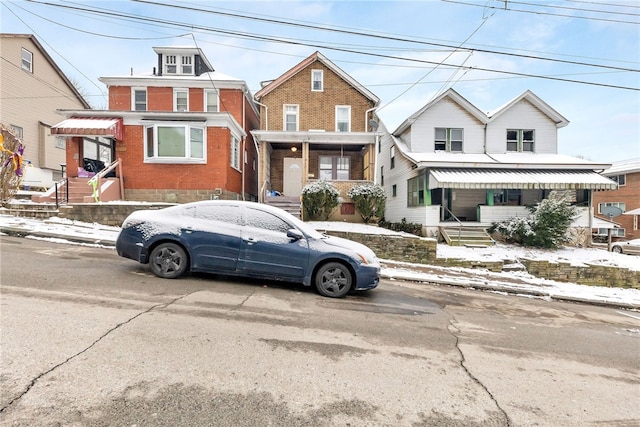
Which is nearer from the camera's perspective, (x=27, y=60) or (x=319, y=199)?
(x=319, y=199)

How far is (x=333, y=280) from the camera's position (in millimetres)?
5844

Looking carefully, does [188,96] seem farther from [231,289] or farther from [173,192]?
[231,289]

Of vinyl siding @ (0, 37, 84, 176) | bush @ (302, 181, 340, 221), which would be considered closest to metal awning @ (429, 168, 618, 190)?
bush @ (302, 181, 340, 221)

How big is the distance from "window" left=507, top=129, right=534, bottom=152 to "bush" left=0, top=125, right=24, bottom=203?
2305cm

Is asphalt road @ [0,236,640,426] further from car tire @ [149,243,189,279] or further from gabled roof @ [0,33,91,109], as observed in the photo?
gabled roof @ [0,33,91,109]

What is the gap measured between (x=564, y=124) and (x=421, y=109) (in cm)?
815

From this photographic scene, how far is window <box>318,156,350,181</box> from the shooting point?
1917cm

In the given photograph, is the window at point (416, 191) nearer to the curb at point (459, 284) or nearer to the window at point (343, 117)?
the window at point (343, 117)

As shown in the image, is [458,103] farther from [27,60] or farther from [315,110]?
[27,60]

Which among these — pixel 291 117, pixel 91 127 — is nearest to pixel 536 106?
pixel 291 117

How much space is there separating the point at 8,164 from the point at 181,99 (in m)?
9.05

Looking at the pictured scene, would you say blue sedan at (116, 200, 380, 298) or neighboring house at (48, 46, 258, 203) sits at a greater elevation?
neighboring house at (48, 46, 258, 203)

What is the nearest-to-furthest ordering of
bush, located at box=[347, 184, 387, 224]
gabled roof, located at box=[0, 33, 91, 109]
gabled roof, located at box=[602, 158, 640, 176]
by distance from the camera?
bush, located at box=[347, 184, 387, 224] < gabled roof, located at box=[0, 33, 91, 109] < gabled roof, located at box=[602, 158, 640, 176]

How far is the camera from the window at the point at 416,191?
16325 millimetres
